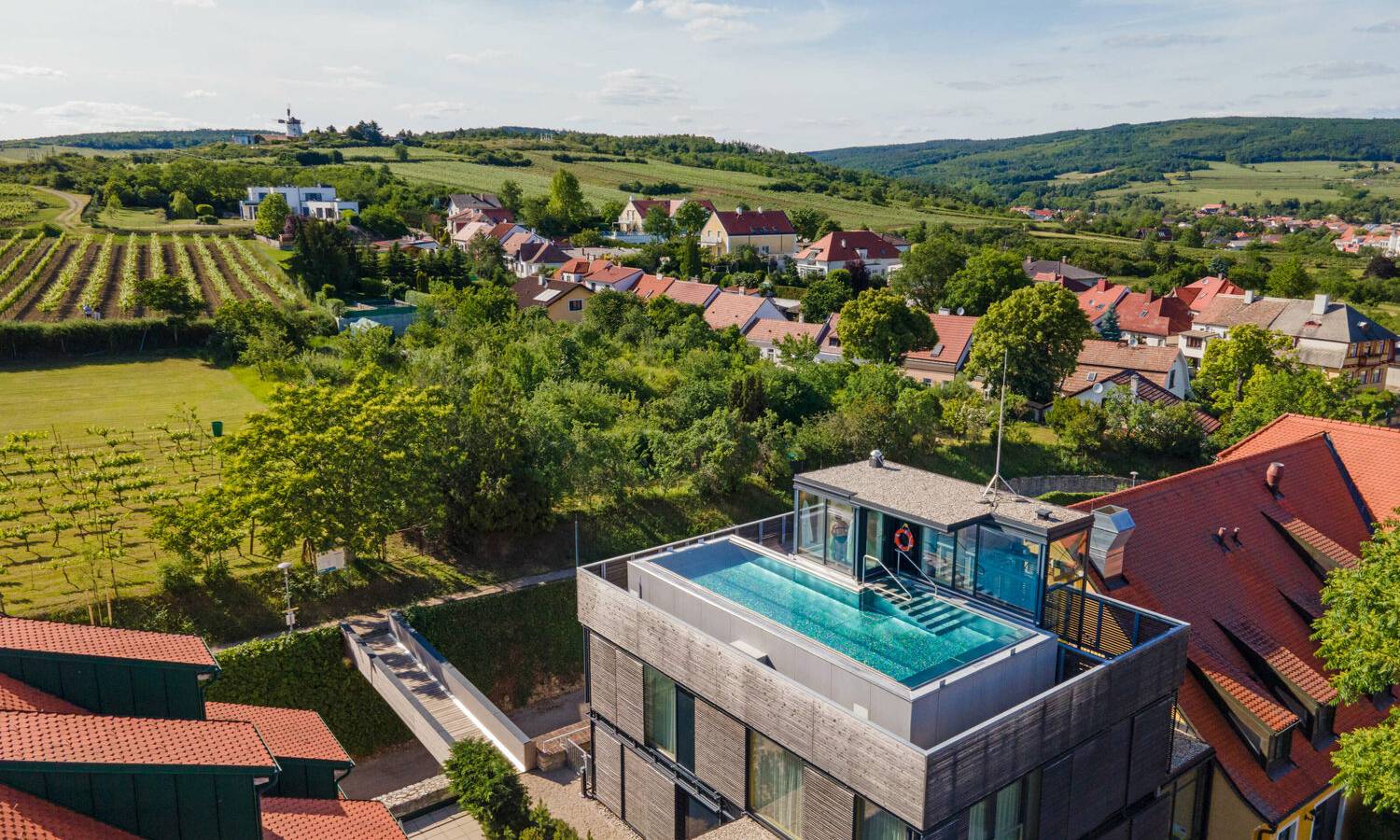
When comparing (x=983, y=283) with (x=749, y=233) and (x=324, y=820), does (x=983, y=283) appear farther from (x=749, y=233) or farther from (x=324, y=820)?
(x=324, y=820)

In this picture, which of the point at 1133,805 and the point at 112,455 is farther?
the point at 112,455

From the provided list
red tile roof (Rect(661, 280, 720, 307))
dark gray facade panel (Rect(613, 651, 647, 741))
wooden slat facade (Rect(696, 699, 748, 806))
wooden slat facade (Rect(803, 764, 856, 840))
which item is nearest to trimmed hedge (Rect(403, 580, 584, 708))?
dark gray facade panel (Rect(613, 651, 647, 741))

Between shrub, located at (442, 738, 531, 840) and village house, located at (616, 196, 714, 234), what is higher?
village house, located at (616, 196, 714, 234)

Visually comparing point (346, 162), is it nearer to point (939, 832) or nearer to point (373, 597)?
point (373, 597)

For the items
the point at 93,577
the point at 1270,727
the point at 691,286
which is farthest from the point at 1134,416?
the point at 93,577

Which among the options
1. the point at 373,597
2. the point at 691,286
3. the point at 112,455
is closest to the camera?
the point at 373,597

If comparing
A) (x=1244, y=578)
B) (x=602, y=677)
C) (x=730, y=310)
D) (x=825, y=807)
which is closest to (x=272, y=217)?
(x=730, y=310)

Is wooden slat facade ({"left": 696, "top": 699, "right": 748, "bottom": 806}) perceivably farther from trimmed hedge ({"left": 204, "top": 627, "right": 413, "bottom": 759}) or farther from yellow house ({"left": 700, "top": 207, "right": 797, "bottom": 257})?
yellow house ({"left": 700, "top": 207, "right": 797, "bottom": 257})
